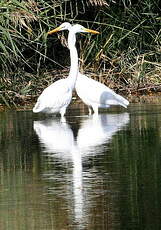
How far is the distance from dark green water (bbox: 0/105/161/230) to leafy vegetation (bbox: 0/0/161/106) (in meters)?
4.67

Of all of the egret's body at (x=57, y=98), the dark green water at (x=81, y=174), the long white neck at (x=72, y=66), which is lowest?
the dark green water at (x=81, y=174)

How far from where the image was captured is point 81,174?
8695mm

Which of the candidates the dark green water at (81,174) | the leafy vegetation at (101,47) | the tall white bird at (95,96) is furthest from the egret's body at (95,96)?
the leafy vegetation at (101,47)

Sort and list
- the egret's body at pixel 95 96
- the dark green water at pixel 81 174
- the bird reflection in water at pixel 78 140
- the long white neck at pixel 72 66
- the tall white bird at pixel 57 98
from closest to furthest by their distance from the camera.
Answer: the dark green water at pixel 81 174 < the bird reflection in water at pixel 78 140 < the tall white bird at pixel 57 98 < the long white neck at pixel 72 66 < the egret's body at pixel 95 96

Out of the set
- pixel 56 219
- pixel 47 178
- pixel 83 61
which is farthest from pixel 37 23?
pixel 56 219

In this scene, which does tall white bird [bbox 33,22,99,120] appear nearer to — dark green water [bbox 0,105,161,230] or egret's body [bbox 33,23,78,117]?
egret's body [bbox 33,23,78,117]

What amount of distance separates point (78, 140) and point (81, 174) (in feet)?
8.86

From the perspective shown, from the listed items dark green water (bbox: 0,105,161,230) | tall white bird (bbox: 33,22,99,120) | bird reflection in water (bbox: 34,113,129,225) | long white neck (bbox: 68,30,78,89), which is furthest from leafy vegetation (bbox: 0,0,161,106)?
dark green water (bbox: 0,105,161,230)

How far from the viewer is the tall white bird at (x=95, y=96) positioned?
1557 centimetres

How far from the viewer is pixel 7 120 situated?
14.5m

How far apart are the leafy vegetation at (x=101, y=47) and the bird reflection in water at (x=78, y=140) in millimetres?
3873

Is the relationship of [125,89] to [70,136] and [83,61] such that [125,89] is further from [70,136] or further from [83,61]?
[70,136]

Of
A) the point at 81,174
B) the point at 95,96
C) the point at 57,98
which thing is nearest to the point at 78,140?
the point at 81,174

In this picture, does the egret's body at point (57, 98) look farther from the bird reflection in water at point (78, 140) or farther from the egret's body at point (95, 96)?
the egret's body at point (95, 96)
